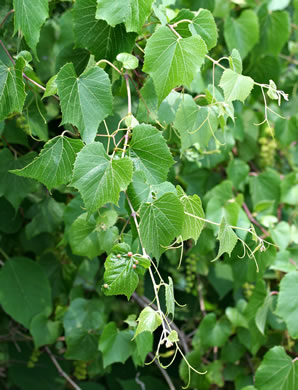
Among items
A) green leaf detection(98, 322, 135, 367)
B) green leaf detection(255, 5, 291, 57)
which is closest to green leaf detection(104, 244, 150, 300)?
green leaf detection(98, 322, 135, 367)

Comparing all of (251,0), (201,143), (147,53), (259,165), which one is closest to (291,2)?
(251,0)

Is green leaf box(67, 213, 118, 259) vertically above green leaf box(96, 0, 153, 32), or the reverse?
green leaf box(96, 0, 153, 32)

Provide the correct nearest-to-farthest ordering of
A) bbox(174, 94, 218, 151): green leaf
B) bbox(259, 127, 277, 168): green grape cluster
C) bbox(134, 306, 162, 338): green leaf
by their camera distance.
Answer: bbox(134, 306, 162, 338): green leaf < bbox(174, 94, 218, 151): green leaf < bbox(259, 127, 277, 168): green grape cluster

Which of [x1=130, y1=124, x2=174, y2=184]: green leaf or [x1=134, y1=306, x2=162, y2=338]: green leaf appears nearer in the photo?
[x1=134, y1=306, x2=162, y2=338]: green leaf

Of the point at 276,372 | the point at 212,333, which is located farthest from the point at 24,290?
the point at 276,372

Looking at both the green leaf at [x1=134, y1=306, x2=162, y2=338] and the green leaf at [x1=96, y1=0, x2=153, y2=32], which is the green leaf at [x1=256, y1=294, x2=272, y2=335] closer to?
the green leaf at [x1=134, y1=306, x2=162, y2=338]

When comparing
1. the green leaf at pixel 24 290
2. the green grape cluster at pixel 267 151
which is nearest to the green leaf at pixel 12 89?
the green leaf at pixel 24 290
